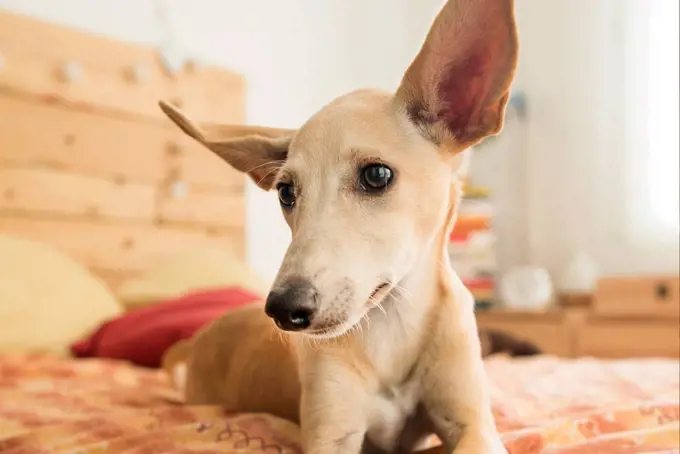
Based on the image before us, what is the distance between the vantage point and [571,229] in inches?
159

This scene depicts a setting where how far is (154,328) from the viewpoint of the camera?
234cm

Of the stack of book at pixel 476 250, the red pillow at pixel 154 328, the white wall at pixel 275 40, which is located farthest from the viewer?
the stack of book at pixel 476 250

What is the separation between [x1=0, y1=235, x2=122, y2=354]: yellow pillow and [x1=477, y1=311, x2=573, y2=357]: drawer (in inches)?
67.3

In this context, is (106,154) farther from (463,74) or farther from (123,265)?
(463,74)

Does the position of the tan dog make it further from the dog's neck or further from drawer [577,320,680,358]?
drawer [577,320,680,358]

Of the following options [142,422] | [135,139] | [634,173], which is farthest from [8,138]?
[634,173]

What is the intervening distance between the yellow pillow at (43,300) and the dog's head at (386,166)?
162 cm

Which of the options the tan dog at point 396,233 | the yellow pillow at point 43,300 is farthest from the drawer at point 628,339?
the tan dog at point 396,233

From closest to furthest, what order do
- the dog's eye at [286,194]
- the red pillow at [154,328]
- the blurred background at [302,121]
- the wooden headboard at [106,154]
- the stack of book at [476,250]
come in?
the dog's eye at [286,194], the red pillow at [154,328], the wooden headboard at [106,154], the blurred background at [302,121], the stack of book at [476,250]

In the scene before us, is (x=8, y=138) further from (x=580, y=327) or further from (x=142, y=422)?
(x=580, y=327)

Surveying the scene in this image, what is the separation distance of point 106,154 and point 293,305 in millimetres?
2556

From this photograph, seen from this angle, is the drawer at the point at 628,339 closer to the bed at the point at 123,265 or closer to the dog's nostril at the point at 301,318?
the bed at the point at 123,265

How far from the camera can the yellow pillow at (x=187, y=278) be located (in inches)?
116

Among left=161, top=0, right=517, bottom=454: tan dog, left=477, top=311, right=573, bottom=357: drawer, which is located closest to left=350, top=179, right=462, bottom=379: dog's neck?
left=161, top=0, right=517, bottom=454: tan dog
